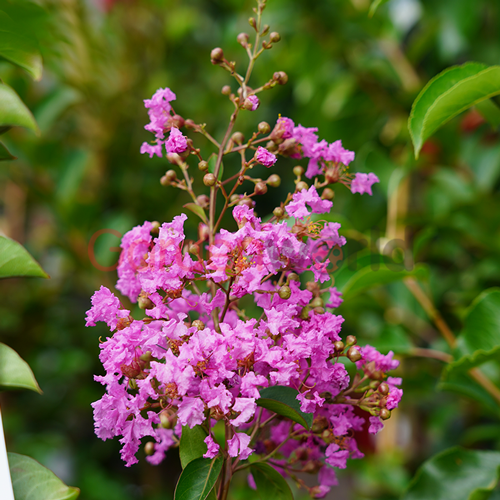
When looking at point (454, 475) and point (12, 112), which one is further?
point (454, 475)

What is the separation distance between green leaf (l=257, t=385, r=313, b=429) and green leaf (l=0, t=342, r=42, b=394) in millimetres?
210

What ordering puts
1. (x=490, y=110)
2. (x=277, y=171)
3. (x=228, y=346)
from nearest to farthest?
(x=228, y=346) < (x=490, y=110) < (x=277, y=171)

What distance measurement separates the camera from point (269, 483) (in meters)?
0.47

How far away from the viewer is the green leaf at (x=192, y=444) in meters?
0.44

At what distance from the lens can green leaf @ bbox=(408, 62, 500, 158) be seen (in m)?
0.51

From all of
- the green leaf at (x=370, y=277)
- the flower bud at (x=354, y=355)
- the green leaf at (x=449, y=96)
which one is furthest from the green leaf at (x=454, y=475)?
the green leaf at (x=449, y=96)

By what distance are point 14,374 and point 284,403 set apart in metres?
0.25

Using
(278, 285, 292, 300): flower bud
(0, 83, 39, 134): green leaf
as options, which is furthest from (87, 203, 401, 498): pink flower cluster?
(0, 83, 39, 134): green leaf

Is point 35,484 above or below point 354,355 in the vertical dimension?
below

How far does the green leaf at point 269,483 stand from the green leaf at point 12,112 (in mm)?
412

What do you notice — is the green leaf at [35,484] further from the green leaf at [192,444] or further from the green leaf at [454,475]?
the green leaf at [454,475]

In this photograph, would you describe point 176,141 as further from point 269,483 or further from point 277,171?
point 277,171

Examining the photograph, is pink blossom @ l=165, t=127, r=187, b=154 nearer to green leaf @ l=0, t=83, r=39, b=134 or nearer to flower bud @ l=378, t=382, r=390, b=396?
green leaf @ l=0, t=83, r=39, b=134

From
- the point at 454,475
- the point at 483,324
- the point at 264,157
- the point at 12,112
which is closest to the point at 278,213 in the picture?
the point at 264,157
